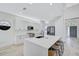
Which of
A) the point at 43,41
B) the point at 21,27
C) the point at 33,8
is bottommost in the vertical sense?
the point at 43,41

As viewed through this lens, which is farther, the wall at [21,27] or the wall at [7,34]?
the wall at [21,27]

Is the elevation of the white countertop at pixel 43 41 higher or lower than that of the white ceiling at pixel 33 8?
lower

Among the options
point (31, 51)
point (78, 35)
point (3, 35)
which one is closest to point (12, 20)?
point (3, 35)

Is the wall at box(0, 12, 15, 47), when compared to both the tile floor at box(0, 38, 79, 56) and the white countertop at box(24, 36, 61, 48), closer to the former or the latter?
the tile floor at box(0, 38, 79, 56)

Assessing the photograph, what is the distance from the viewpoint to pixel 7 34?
21.0 feet

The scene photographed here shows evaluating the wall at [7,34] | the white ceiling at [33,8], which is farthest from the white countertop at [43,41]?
the wall at [7,34]

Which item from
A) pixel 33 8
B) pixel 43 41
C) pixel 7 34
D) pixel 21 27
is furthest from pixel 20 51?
pixel 21 27

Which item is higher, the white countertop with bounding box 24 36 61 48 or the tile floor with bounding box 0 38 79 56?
the white countertop with bounding box 24 36 61 48

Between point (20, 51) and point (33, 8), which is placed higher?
point (33, 8)

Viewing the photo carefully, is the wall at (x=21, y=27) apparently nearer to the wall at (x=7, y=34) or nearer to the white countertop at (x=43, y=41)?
the wall at (x=7, y=34)

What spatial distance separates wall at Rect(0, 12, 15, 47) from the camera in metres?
5.95

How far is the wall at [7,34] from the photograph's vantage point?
5.95m

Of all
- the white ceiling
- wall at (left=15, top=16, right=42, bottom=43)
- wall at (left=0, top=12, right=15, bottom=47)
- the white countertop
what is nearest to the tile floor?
wall at (left=0, top=12, right=15, bottom=47)

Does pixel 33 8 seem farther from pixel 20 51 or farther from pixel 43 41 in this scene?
pixel 43 41
